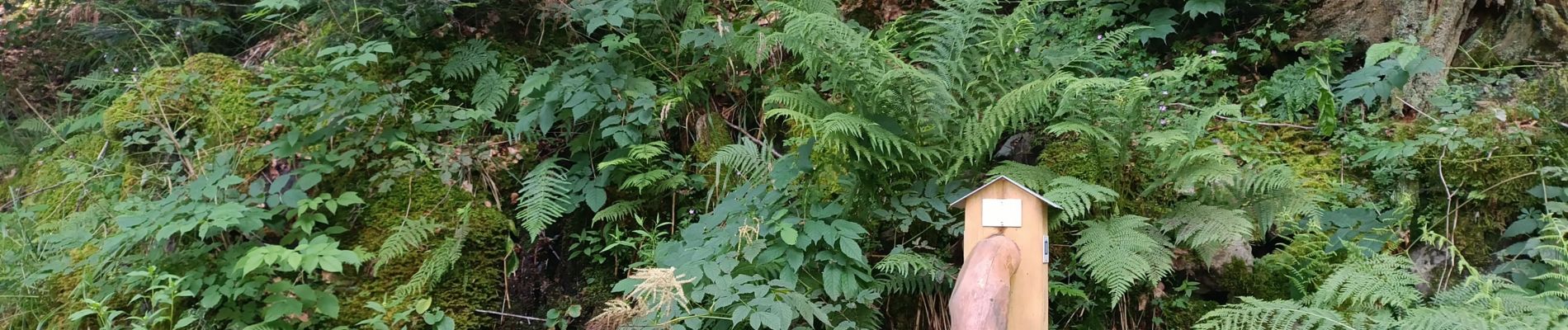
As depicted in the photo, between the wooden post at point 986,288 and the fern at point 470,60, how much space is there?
8.83 feet

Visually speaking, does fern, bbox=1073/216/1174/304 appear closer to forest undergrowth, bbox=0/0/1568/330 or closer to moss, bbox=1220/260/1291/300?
forest undergrowth, bbox=0/0/1568/330

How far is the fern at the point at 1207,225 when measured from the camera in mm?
2436

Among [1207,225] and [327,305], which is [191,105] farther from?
[1207,225]

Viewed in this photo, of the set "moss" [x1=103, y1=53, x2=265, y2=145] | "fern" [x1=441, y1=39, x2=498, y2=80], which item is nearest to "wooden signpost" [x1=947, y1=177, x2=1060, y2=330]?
"fern" [x1=441, y1=39, x2=498, y2=80]

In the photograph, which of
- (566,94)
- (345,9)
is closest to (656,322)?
(566,94)

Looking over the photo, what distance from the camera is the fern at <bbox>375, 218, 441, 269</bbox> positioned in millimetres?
3283

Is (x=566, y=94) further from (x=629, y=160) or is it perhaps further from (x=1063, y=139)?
(x=1063, y=139)

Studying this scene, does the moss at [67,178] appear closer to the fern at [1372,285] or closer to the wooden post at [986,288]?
the wooden post at [986,288]

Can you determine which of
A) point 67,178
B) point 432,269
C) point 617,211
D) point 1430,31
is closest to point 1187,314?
point 1430,31

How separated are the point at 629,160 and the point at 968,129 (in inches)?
59.0

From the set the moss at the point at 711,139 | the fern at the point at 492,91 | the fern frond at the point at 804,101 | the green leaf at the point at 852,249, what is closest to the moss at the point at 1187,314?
the green leaf at the point at 852,249

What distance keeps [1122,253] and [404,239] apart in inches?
108

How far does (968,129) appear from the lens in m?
2.73

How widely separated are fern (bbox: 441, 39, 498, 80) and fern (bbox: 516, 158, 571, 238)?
62cm
